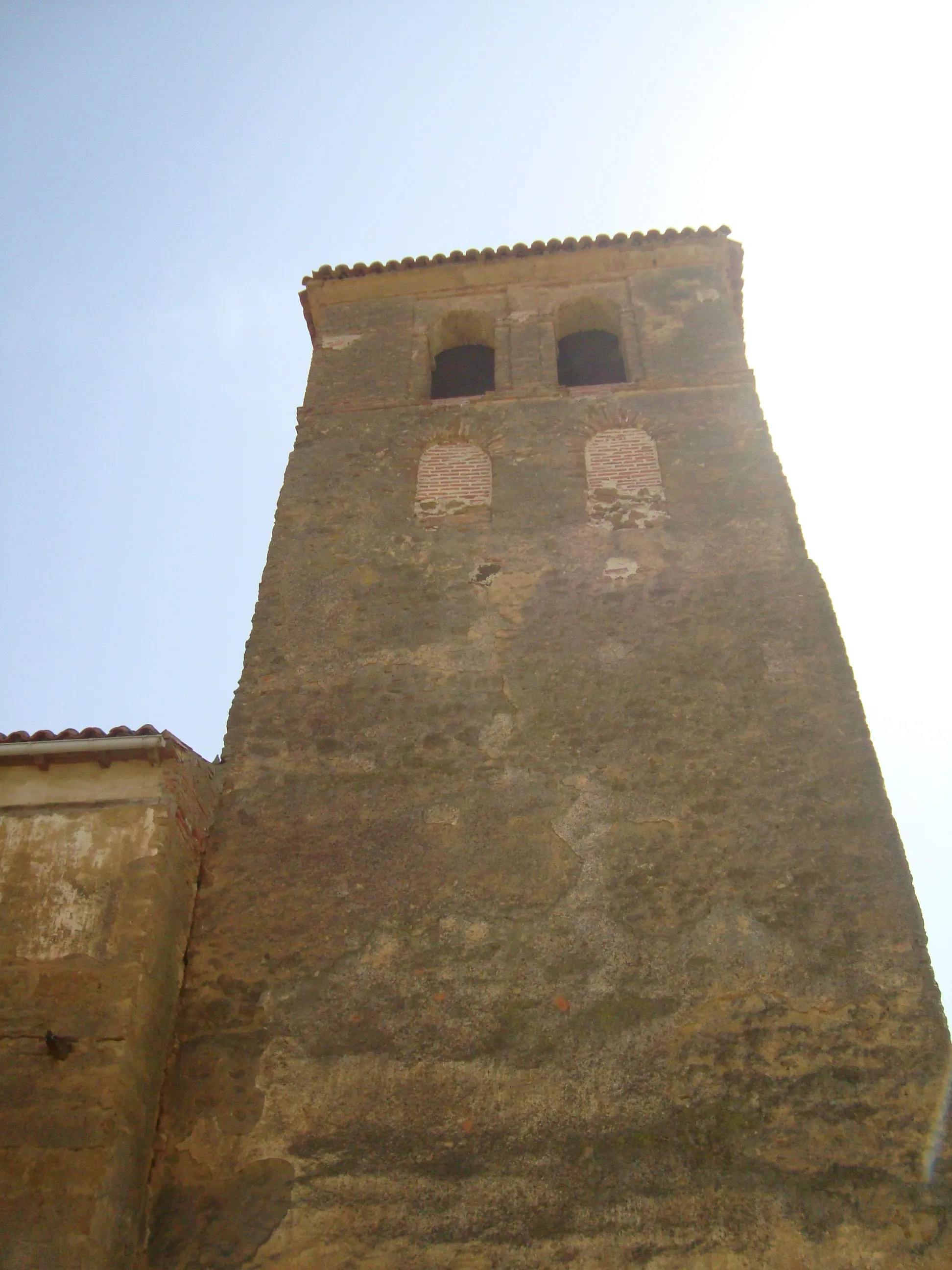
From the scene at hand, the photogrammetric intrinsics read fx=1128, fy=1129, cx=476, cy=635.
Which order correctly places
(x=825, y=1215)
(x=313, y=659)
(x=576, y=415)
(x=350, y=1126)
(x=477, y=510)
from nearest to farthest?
(x=825, y=1215) → (x=350, y=1126) → (x=313, y=659) → (x=477, y=510) → (x=576, y=415)

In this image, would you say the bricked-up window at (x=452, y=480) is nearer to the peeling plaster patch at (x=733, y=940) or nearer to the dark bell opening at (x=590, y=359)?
the dark bell opening at (x=590, y=359)

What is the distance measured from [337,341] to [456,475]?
257cm

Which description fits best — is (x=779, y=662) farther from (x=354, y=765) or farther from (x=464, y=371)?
(x=464, y=371)

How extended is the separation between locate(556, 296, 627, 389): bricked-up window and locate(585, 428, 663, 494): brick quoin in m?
1.64

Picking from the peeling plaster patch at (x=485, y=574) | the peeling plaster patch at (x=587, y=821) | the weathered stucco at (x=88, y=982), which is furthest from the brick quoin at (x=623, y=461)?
the weathered stucco at (x=88, y=982)

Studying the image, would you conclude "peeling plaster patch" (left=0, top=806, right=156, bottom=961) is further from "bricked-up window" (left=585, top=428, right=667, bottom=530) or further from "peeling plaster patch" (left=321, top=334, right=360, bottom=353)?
"peeling plaster patch" (left=321, top=334, right=360, bottom=353)

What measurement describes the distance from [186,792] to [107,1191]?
6.81 feet

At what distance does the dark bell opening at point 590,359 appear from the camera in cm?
1038

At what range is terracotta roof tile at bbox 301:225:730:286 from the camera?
10.8 meters

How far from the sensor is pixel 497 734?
22.1 feet

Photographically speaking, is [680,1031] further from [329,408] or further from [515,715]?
[329,408]

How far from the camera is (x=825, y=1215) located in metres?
4.75

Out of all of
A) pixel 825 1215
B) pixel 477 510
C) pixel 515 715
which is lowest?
pixel 825 1215

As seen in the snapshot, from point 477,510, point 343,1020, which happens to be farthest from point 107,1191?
point 477,510
